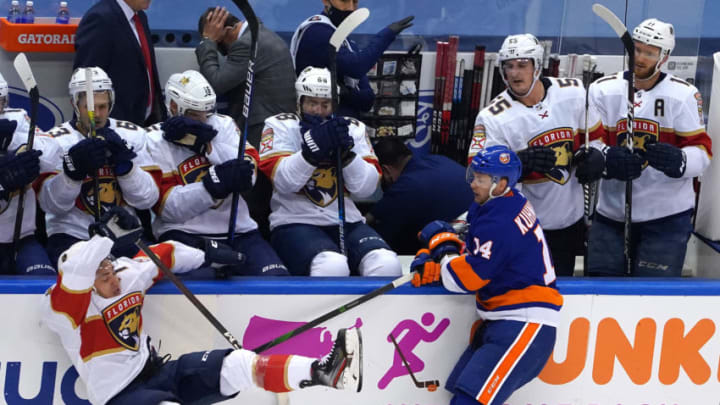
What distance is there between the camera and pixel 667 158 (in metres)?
3.76

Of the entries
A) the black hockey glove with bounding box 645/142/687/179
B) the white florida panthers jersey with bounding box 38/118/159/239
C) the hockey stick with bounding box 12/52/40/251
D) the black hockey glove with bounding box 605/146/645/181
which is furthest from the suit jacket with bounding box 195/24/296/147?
the black hockey glove with bounding box 645/142/687/179

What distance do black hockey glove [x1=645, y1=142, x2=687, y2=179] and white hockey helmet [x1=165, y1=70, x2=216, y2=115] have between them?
1.80 m

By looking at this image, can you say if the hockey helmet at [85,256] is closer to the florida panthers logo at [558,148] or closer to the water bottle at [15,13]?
the florida panthers logo at [558,148]

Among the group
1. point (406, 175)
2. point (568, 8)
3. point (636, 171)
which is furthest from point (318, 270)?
point (568, 8)

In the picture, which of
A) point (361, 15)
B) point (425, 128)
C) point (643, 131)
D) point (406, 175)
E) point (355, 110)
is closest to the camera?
point (361, 15)

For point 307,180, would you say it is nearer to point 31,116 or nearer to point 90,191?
point 90,191

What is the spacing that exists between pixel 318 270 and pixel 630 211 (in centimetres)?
133

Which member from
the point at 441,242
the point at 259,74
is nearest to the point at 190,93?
the point at 259,74

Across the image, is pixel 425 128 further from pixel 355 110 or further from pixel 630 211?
pixel 630 211

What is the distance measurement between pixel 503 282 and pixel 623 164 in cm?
86

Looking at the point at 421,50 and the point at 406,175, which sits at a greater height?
the point at 421,50

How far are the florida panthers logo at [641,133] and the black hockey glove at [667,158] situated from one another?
0.52 ft

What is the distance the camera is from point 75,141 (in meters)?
3.72

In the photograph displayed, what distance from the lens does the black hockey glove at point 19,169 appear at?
3.43m
